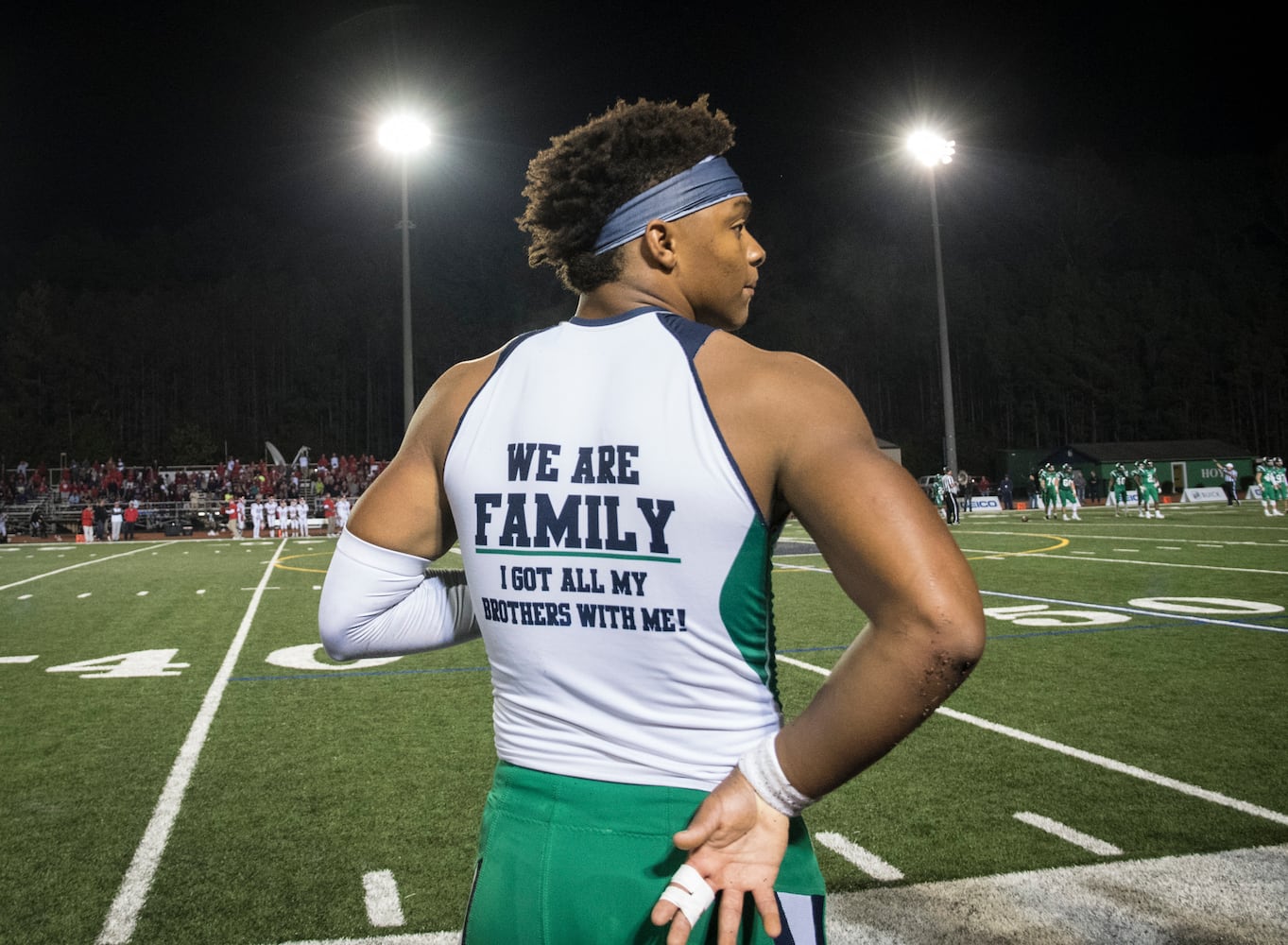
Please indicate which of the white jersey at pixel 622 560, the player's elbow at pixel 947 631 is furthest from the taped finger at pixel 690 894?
the player's elbow at pixel 947 631

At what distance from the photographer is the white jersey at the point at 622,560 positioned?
4.47ft

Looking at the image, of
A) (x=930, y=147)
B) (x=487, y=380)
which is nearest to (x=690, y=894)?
(x=487, y=380)

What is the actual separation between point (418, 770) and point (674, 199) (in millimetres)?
4591

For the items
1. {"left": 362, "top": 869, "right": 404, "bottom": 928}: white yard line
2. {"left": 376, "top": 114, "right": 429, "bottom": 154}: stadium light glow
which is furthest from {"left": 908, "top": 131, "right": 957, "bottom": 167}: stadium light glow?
{"left": 362, "top": 869, "right": 404, "bottom": 928}: white yard line

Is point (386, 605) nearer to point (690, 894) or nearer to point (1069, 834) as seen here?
point (690, 894)

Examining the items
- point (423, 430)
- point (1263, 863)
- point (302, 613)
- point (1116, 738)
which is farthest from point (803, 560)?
point (423, 430)

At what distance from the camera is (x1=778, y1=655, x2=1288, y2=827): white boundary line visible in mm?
4562

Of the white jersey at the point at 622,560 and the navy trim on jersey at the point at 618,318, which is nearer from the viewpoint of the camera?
the white jersey at the point at 622,560

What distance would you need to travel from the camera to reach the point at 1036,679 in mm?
7461

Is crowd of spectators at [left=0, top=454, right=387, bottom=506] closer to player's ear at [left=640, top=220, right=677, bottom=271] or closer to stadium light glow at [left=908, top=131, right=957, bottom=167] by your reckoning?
stadium light glow at [left=908, top=131, right=957, bottom=167]

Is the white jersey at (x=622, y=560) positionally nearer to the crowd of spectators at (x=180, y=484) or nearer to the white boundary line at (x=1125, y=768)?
the white boundary line at (x=1125, y=768)

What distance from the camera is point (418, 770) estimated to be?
217 inches

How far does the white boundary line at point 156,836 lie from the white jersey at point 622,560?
2.89 m

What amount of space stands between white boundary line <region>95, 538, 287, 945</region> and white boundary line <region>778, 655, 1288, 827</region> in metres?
2.85
